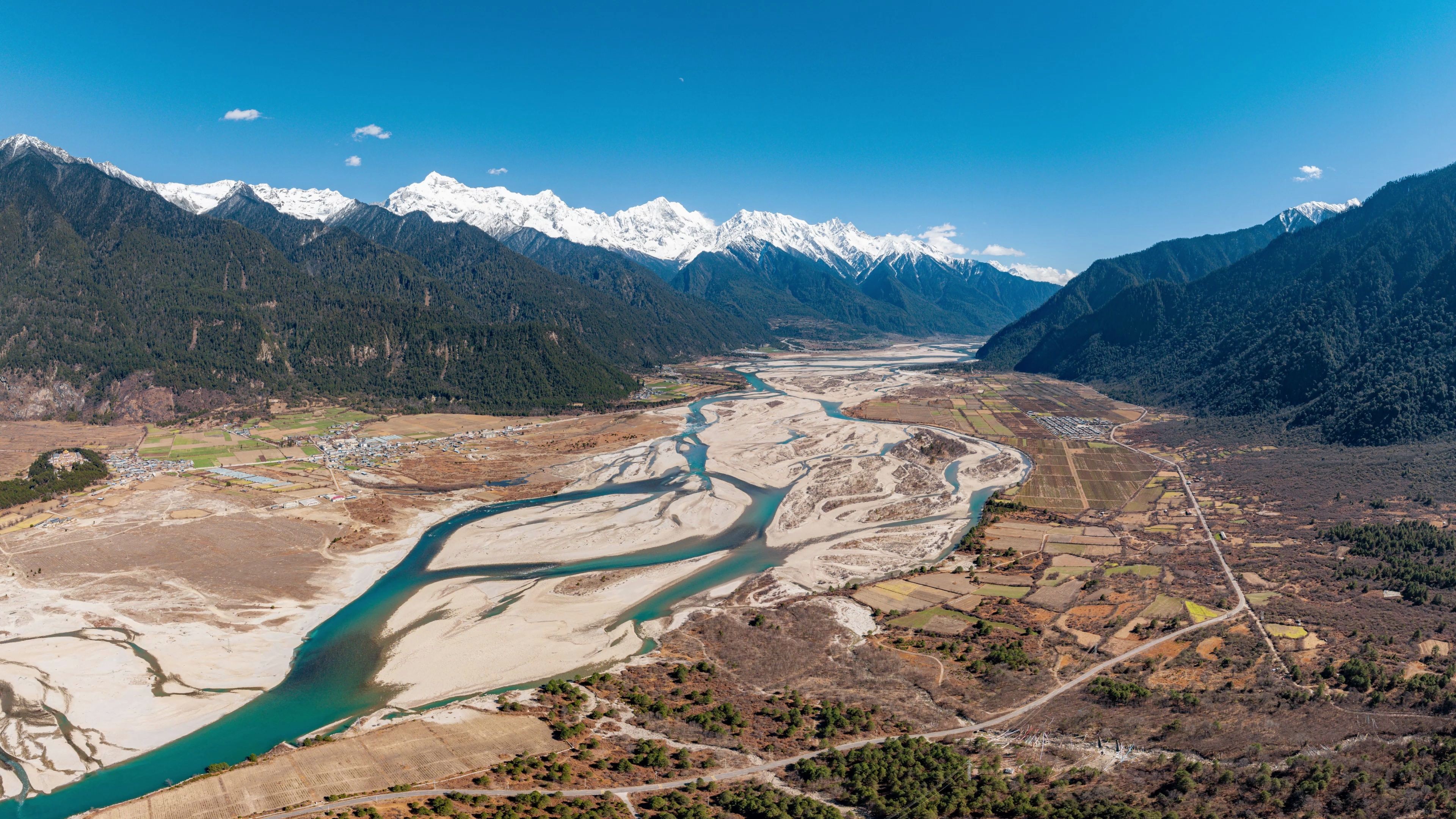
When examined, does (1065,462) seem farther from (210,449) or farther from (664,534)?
(210,449)

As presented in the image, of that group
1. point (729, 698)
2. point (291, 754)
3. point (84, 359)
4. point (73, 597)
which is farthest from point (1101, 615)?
point (84, 359)

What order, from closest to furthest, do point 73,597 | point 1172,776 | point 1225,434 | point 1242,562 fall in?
point 1172,776, point 73,597, point 1242,562, point 1225,434

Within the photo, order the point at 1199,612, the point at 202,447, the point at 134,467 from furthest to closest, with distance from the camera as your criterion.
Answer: the point at 202,447 → the point at 134,467 → the point at 1199,612

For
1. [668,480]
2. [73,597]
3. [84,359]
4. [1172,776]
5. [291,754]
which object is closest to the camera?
[1172,776]

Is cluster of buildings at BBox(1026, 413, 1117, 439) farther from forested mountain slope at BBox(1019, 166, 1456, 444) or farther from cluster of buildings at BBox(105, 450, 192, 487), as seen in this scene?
cluster of buildings at BBox(105, 450, 192, 487)

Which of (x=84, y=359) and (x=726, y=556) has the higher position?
(x=84, y=359)

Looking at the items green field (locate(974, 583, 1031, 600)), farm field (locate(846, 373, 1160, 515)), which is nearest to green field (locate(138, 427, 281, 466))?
green field (locate(974, 583, 1031, 600))

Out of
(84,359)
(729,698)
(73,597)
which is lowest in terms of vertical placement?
(729,698)

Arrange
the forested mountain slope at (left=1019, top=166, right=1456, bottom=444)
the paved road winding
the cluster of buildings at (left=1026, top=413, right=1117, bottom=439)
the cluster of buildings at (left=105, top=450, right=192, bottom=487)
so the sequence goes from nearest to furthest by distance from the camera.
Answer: the paved road winding < the cluster of buildings at (left=105, top=450, right=192, bottom=487) < the forested mountain slope at (left=1019, top=166, right=1456, bottom=444) < the cluster of buildings at (left=1026, top=413, right=1117, bottom=439)

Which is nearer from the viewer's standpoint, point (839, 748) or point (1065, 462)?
point (839, 748)

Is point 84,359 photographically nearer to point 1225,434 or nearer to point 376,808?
point 376,808

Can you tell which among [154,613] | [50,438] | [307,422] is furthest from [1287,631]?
[50,438]
